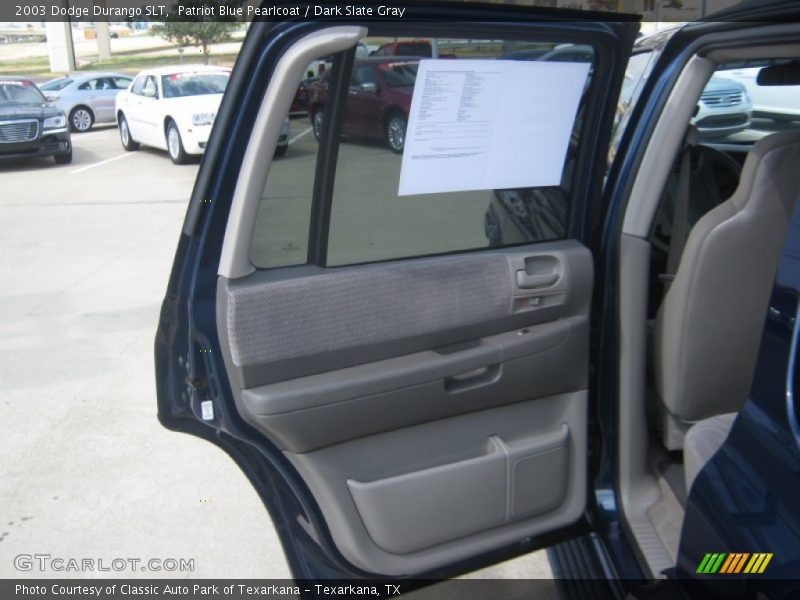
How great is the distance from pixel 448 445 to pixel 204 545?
4.96 ft

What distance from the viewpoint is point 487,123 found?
6.91 feet

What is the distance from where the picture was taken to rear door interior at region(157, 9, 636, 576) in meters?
1.95

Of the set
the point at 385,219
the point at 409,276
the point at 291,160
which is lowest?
the point at 409,276

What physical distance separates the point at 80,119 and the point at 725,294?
19.6 metres

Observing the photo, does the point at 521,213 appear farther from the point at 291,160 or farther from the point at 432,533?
the point at 432,533

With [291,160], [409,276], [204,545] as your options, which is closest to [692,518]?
[409,276]

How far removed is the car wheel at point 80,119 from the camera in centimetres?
1919

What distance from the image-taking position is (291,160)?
6.43 ft

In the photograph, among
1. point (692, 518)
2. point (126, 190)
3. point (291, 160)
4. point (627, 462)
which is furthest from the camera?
point (126, 190)

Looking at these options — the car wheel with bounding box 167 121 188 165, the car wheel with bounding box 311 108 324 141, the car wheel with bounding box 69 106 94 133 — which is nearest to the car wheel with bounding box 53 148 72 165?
the car wheel with bounding box 167 121 188 165

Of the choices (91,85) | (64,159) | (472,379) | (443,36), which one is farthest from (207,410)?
(91,85)

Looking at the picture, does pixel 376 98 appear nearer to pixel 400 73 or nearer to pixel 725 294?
pixel 400 73

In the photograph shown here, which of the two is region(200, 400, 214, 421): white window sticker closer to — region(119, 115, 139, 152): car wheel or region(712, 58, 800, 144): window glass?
region(712, 58, 800, 144): window glass

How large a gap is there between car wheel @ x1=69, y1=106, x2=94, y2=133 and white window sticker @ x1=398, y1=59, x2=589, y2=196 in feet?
62.6
